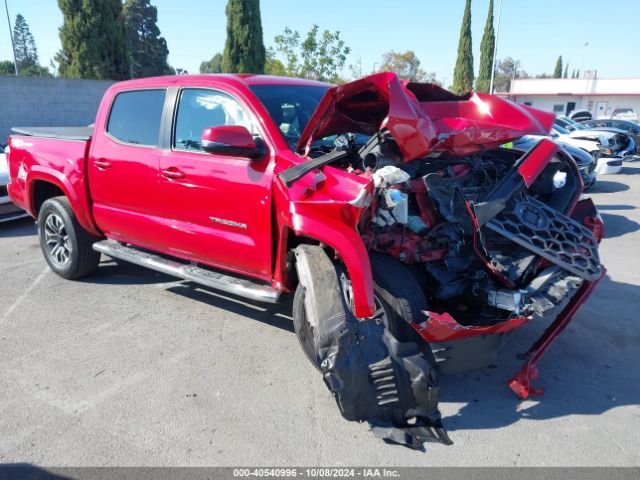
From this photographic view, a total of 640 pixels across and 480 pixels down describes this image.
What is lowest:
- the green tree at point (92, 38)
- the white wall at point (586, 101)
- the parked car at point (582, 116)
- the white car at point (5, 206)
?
the white car at point (5, 206)

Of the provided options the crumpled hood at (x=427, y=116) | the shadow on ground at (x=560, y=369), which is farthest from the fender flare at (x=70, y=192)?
Answer: the crumpled hood at (x=427, y=116)

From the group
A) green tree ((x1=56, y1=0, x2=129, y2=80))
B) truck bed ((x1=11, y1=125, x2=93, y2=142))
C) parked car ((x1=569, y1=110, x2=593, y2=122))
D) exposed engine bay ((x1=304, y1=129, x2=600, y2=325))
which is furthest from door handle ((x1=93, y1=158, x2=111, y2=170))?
parked car ((x1=569, y1=110, x2=593, y2=122))

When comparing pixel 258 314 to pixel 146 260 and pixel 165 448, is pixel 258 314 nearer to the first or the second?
pixel 146 260

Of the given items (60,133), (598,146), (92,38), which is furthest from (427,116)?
(92,38)

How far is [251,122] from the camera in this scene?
12.4 ft

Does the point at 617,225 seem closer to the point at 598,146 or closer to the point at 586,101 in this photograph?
the point at 598,146

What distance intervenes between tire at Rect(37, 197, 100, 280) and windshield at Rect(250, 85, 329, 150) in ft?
8.71

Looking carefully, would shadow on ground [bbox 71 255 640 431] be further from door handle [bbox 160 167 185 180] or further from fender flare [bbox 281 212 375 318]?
door handle [bbox 160 167 185 180]

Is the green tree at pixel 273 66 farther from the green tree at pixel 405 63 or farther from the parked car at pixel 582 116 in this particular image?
the green tree at pixel 405 63

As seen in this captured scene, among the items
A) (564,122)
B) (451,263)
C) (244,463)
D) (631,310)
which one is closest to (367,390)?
(244,463)

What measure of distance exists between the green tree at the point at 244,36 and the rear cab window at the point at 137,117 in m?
17.9

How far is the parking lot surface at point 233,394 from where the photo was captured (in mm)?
2803

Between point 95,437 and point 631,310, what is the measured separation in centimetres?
465

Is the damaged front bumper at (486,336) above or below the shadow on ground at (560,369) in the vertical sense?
above
